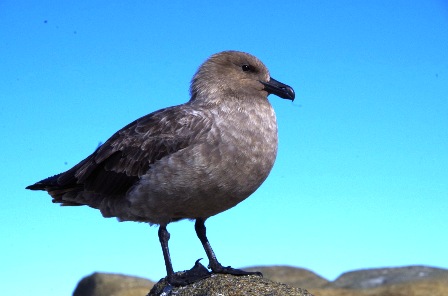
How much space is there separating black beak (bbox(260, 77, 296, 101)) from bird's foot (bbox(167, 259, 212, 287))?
81.2 inches

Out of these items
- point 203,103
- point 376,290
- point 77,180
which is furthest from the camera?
point 376,290

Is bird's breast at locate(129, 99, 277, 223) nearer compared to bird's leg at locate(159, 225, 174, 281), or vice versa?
bird's breast at locate(129, 99, 277, 223)

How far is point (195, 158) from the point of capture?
251 inches

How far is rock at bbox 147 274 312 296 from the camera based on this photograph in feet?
20.8

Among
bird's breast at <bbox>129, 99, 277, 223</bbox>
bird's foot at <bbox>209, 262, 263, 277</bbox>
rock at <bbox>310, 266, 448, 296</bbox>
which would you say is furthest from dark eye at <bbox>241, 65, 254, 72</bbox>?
rock at <bbox>310, 266, 448, 296</bbox>

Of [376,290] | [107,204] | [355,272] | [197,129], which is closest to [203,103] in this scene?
[197,129]

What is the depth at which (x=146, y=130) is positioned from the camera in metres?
7.01

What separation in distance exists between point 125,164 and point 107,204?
539 mm

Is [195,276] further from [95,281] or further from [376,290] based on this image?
[95,281]

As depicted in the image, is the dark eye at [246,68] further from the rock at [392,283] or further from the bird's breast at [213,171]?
the rock at [392,283]

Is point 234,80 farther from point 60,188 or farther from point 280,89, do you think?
point 60,188

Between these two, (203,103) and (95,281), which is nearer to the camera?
(203,103)

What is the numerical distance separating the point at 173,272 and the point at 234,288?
2.52 feet

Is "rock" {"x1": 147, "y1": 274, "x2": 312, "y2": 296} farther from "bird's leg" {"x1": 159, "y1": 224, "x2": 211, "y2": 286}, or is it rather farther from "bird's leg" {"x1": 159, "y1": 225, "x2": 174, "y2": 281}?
"bird's leg" {"x1": 159, "y1": 225, "x2": 174, "y2": 281}
